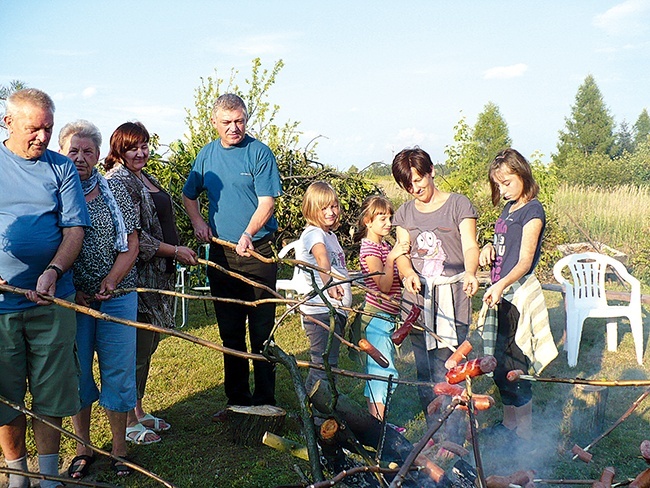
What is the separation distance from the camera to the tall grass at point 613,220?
1094cm

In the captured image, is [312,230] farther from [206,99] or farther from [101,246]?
[206,99]

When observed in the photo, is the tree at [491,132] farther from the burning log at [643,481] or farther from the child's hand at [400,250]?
the burning log at [643,481]

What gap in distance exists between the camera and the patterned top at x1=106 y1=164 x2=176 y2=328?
3.42 meters

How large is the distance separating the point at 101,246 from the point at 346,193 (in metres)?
5.90

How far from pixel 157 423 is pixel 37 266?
1621mm

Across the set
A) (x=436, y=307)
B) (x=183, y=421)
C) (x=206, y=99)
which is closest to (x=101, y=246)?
(x=183, y=421)

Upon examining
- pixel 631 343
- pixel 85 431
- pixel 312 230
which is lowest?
pixel 631 343

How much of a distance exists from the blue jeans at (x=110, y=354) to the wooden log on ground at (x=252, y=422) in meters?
0.63

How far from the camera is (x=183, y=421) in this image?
4070 millimetres

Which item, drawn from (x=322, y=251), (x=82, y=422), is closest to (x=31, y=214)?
(x=82, y=422)

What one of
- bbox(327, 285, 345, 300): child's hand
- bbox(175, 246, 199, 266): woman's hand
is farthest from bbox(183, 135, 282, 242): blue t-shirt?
bbox(327, 285, 345, 300): child's hand

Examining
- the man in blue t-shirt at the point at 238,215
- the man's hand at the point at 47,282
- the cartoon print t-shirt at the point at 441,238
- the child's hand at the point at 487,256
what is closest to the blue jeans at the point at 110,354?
the man's hand at the point at 47,282

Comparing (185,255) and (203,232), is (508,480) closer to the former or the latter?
(185,255)

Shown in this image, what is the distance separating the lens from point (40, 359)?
275 centimetres
